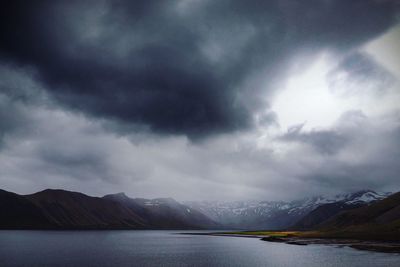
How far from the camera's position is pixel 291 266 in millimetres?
77875

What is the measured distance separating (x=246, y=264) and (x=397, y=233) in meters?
160

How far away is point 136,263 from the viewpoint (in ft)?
280

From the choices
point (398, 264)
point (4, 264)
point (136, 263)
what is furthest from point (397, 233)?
point (4, 264)

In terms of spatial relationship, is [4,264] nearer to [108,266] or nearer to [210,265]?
[108,266]

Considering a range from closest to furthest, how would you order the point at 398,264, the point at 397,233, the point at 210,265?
the point at 398,264, the point at 210,265, the point at 397,233

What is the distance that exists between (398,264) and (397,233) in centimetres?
14779

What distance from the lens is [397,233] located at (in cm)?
19800

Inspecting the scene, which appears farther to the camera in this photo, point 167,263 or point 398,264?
point 167,263

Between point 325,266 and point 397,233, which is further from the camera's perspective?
point 397,233

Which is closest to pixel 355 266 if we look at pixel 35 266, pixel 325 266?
pixel 325 266

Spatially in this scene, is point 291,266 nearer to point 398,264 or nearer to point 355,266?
point 355,266

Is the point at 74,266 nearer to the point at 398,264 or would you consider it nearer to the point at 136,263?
the point at 136,263

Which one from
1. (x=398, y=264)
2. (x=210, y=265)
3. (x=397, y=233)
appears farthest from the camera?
(x=397, y=233)

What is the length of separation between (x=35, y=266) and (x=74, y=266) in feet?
27.9
